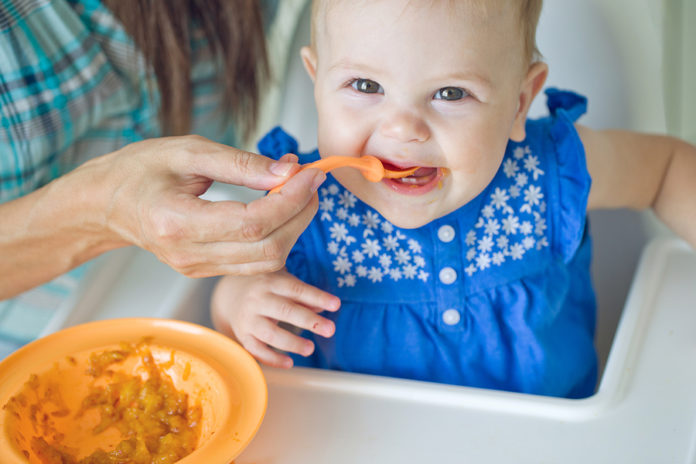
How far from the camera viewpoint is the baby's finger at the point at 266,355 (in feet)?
2.76

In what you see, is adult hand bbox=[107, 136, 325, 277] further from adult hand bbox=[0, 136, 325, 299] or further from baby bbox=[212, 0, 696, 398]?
baby bbox=[212, 0, 696, 398]

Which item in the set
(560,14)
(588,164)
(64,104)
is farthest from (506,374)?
(64,104)

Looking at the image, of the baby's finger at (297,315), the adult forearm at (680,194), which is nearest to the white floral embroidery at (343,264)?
the baby's finger at (297,315)

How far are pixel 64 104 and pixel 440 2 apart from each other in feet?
2.19

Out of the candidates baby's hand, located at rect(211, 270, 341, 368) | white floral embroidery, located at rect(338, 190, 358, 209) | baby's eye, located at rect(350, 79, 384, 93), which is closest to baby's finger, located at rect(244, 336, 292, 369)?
baby's hand, located at rect(211, 270, 341, 368)

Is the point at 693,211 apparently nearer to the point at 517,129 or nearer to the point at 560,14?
the point at 517,129

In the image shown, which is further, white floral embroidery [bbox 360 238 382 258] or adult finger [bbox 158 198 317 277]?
white floral embroidery [bbox 360 238 382 258]

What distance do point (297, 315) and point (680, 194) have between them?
23.1 inches

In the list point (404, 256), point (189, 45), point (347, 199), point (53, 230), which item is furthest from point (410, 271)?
point (189, 45)

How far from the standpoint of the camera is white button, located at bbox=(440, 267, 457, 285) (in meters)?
0.92

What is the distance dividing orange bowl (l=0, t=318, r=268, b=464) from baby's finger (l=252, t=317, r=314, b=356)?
0.09 meters

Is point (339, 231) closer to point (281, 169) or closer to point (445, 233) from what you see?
point (445, 233)

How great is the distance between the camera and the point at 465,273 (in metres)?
0.94

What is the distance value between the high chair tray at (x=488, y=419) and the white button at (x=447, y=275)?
0.16m
